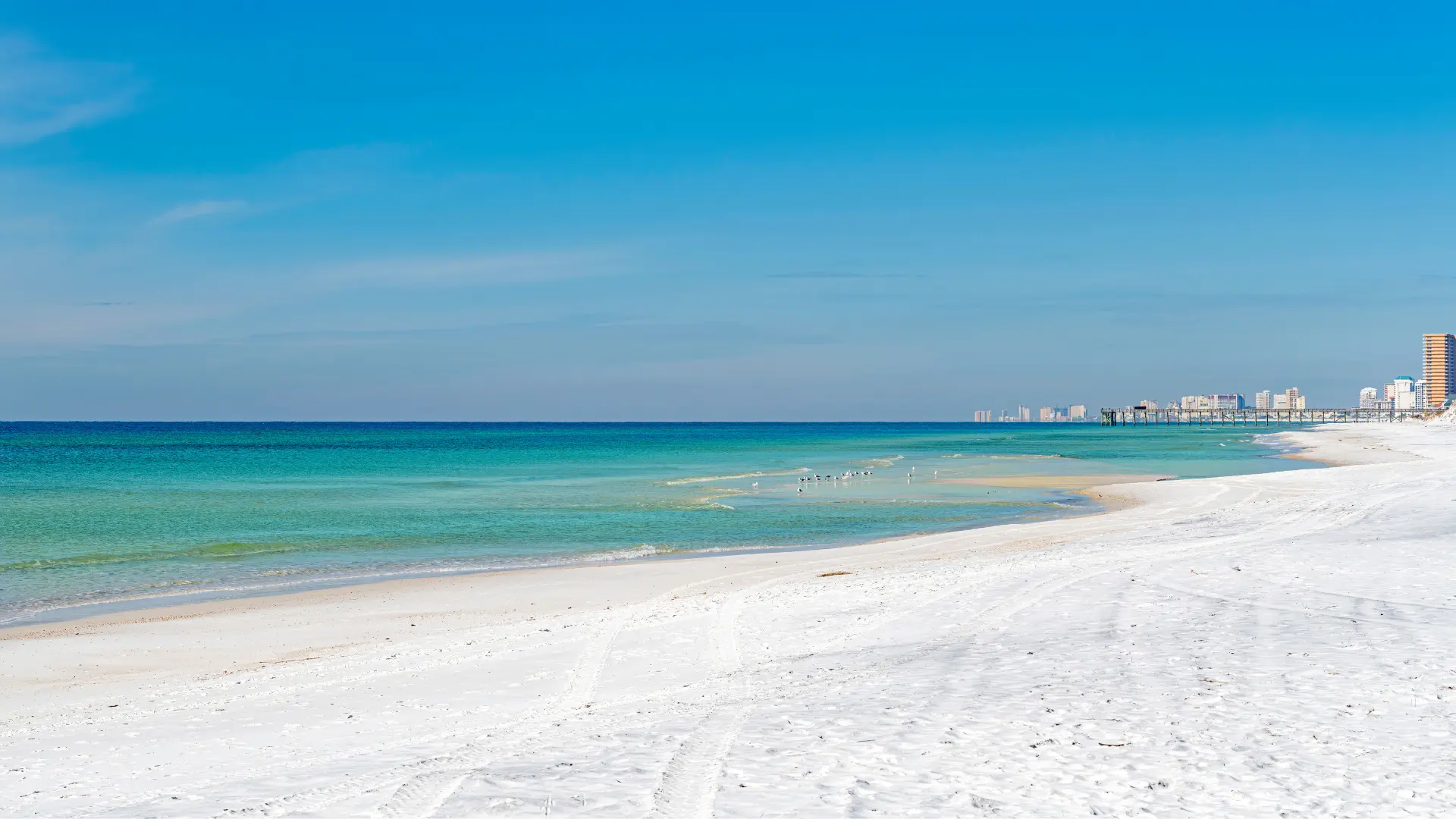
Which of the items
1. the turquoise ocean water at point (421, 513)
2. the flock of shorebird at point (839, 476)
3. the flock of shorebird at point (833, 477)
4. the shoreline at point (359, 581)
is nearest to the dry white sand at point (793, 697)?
the shoreline at point (359, 581)

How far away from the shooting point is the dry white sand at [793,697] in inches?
258

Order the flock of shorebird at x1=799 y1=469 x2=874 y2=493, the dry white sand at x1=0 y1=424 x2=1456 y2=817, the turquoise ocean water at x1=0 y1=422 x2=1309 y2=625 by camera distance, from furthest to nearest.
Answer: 1. the flock of shorebird at x1=799 y1=469 x2=874 y2=493
2. the turquoise ocean water at x1=0 y1=422 x2=1309 y2=625
3. the dry white sand at x1=0 y1=424 x2=1456 y2=817

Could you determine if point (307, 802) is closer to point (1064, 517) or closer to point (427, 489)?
point (1064, 517)

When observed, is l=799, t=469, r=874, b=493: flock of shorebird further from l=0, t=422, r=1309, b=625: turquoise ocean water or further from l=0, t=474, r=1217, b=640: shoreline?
l=0, t=474, r=1217, b=640: shoreline

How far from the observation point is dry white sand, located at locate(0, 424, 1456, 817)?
Answer: 6562 millimetres

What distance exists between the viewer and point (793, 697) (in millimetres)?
8977

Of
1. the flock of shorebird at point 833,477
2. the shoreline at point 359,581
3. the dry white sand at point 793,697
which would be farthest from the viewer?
the flock of shorebird at point 833,477

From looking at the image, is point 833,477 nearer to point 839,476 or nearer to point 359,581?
point 839,476

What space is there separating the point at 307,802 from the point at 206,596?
13280 mm

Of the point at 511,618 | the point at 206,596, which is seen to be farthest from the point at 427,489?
the point at 511,618

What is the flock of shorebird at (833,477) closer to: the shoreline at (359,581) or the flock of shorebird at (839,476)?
the flock of shorebird at (839,476)

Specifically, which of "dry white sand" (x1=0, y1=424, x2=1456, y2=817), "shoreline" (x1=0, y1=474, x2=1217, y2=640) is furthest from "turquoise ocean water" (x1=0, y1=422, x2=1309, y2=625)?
"dry white sand" (x1=0, y1=424, x2=1456, y2=817)

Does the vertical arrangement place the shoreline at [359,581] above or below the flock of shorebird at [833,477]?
below

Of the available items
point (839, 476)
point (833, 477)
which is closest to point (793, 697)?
point (833, 477)
